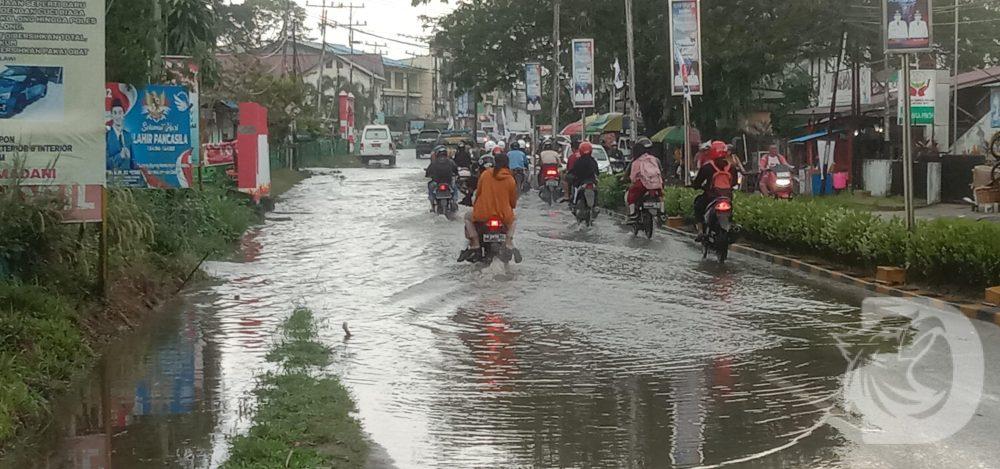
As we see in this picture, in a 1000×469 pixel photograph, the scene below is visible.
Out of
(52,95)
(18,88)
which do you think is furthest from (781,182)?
(18,88)

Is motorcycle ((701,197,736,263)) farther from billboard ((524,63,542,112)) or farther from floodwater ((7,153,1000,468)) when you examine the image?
billboard ((524,63,542,112))

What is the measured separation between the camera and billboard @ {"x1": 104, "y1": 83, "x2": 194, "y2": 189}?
13859mm

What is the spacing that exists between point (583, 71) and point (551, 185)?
893 cm

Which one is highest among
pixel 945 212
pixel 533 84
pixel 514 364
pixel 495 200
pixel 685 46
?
pixel 533 84

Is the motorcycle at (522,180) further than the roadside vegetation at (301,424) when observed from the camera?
Yes

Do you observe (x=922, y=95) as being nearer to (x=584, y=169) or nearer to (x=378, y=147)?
(x=584, y=169)

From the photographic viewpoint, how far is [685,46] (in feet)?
85.8

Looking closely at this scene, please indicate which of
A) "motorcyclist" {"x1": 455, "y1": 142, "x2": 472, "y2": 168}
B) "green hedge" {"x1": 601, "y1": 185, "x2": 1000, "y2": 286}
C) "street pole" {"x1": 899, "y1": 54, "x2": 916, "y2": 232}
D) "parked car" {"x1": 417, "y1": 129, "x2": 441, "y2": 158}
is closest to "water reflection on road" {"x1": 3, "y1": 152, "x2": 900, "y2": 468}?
"green hedge" {"x1": 601, "y1": 185, "x2": 1000, "y2": 286}

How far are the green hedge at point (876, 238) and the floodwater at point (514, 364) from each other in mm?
758

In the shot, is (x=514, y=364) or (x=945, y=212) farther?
(x=945, y=212)

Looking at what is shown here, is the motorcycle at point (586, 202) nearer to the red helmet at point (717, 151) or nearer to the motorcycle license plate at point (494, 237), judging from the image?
the red helmet at point (717, 151)

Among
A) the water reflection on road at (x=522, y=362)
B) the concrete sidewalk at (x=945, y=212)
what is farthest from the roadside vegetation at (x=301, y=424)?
the concrete sidewalk at (x=945, y=212)
